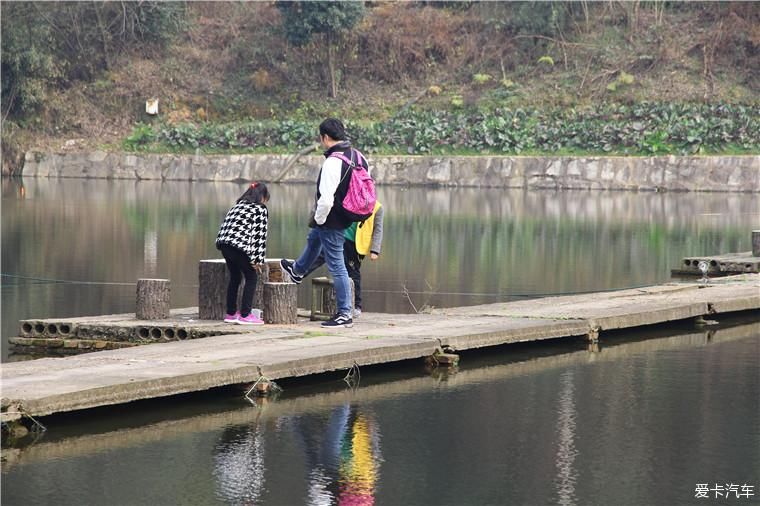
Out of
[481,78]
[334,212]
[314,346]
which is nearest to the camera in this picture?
[314,346]

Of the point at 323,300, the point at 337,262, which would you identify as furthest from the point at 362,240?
the point at 337,262

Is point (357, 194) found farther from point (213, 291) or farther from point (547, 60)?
point (547, 60)

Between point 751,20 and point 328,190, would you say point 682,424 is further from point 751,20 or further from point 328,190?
point 751,20

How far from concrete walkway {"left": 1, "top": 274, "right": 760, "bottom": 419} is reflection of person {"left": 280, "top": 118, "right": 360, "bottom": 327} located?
364 mm

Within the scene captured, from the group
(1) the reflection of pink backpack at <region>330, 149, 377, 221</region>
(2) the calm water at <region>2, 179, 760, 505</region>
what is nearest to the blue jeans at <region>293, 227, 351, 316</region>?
(1) the reflection of pink backpack at <region>330, 149, 377, 221</region>

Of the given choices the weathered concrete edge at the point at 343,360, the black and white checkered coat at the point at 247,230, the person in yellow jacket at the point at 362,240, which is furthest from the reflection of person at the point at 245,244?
the weathered concrete edge at the point at 343,360

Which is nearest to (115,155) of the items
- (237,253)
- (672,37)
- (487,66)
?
(487,66)

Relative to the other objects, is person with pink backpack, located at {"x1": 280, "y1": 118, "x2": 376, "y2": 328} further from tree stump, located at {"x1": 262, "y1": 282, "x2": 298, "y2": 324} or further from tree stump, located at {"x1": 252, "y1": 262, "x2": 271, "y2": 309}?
tree stump, located at {"x1": 252, "y1": 262, "x2": 271, "y2": 309}

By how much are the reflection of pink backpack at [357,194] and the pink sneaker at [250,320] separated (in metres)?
1.32

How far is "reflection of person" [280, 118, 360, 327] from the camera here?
13.8 meters

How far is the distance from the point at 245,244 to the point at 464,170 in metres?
41.2

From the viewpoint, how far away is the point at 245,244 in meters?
14.1

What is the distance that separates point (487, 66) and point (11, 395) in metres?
54.5

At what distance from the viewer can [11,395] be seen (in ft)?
33.0
